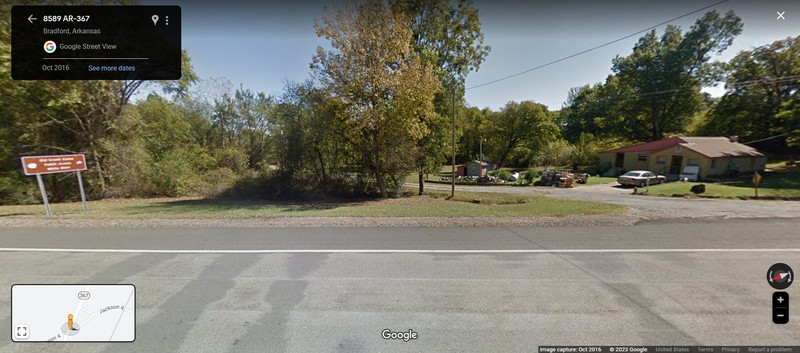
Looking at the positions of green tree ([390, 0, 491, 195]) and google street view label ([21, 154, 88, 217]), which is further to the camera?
green tree ([390, 0, 491, 195])

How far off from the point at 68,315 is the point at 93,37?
172 inches

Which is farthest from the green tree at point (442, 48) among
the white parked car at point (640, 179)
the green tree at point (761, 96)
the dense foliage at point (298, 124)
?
the green tree at point (761, 96)

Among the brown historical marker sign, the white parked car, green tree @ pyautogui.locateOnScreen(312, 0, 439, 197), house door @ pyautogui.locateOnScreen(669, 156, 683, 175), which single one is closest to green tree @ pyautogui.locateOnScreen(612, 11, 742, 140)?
house door @ pyautogui.locateOnScreen(669, 156, 683, 175)

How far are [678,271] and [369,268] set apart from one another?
500 centimetres

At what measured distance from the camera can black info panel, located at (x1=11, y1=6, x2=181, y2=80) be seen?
13.7ft

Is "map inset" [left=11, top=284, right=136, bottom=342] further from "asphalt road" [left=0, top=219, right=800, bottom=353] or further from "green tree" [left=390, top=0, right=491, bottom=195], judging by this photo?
"green tree" [left=390, top=0, right=491, bottom=195]

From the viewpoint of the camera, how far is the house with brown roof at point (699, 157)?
2577 cm

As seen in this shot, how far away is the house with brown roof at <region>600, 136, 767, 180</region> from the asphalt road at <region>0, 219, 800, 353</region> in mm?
27295

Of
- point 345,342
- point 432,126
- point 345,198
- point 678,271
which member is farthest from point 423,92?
point 345,342

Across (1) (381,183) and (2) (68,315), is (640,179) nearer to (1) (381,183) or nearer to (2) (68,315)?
(1) (381,183)

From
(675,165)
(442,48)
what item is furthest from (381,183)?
(675,165)

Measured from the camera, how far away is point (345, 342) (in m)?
2.64

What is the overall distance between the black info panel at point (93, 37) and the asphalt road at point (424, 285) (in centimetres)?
350

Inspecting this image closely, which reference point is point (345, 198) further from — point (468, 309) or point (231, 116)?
point (231, 116)
